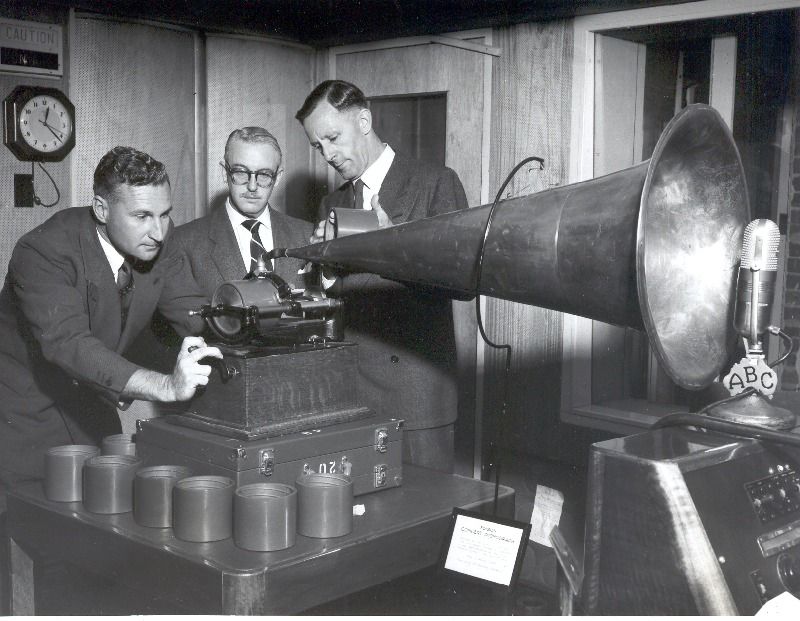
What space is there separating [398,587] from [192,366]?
0.72 m

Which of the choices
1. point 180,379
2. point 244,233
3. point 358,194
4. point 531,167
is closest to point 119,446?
point 180,379

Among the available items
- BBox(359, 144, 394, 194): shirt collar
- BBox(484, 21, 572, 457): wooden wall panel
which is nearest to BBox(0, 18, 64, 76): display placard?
BBox(359, 144, 394, 194): shirt collar

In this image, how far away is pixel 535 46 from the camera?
3471 millimetres

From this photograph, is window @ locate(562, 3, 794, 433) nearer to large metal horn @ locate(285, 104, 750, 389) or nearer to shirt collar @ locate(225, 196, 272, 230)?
shirt collar @ locate(225, 196, 272, 230)

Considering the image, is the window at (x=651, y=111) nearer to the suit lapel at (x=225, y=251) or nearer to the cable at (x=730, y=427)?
the suit lapel at (x=225, y=251)

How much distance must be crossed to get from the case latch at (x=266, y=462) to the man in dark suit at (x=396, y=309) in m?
1.00

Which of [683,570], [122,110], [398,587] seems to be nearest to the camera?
[683,570]

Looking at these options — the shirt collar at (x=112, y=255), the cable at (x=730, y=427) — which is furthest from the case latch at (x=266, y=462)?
the shirt collar at (x=112, y=255)

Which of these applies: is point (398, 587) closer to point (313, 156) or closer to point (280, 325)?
point (280, 325)

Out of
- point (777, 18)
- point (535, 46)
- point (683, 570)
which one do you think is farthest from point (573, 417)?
point (683, 570)

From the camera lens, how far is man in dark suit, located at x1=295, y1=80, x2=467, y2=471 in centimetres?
270

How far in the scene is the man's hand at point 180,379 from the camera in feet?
6.01

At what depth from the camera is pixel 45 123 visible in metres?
3.50

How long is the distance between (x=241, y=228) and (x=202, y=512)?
4.52 ft
